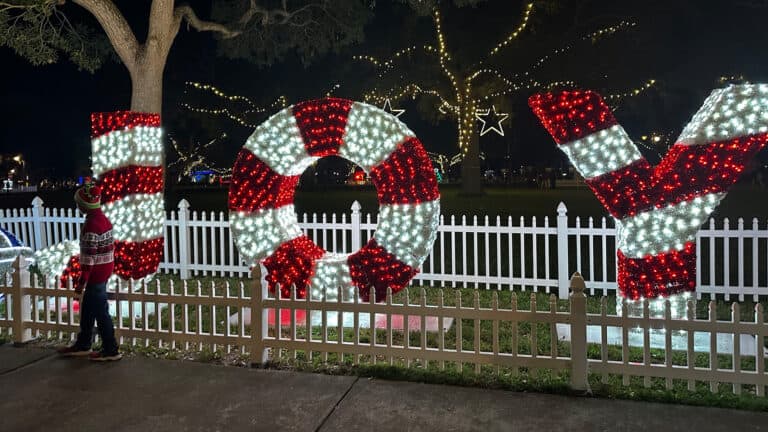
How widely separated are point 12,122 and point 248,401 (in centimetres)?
5559

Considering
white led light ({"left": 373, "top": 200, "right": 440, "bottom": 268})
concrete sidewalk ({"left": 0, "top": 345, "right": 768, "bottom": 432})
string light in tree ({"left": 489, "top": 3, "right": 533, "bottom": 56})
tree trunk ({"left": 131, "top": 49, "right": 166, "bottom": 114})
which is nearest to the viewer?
concrete sidewalk ({"left": 0, "top": 345, "right": 768, "bottom": 432})

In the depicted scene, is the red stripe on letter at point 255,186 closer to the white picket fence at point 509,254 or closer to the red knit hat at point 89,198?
the white picket fence at point 509,254

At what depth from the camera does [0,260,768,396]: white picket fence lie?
4.57 metres

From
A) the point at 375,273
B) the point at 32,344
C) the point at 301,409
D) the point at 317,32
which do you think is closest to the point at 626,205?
the point at 375,273

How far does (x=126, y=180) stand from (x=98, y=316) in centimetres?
287

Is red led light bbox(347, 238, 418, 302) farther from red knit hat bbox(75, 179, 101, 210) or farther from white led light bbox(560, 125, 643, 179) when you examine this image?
red knit hat bbox(75, 179, 101, 210)

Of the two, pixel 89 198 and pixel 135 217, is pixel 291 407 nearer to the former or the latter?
pixel 89 198

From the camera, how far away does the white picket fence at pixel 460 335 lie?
4570 millimetres

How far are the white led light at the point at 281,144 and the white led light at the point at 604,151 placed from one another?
3069 millimetres

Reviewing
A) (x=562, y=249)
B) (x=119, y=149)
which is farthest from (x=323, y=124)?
(x=562, y=249)

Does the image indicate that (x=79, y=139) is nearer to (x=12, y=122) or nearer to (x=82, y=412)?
(x=12, y=122)

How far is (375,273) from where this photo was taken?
7.13 meters

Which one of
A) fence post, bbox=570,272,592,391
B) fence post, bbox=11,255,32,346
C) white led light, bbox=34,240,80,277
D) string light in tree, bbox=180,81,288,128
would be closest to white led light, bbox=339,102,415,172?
fence post, bbox=570,272,592,391

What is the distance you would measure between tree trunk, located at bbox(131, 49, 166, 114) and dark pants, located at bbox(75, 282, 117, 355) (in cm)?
413
